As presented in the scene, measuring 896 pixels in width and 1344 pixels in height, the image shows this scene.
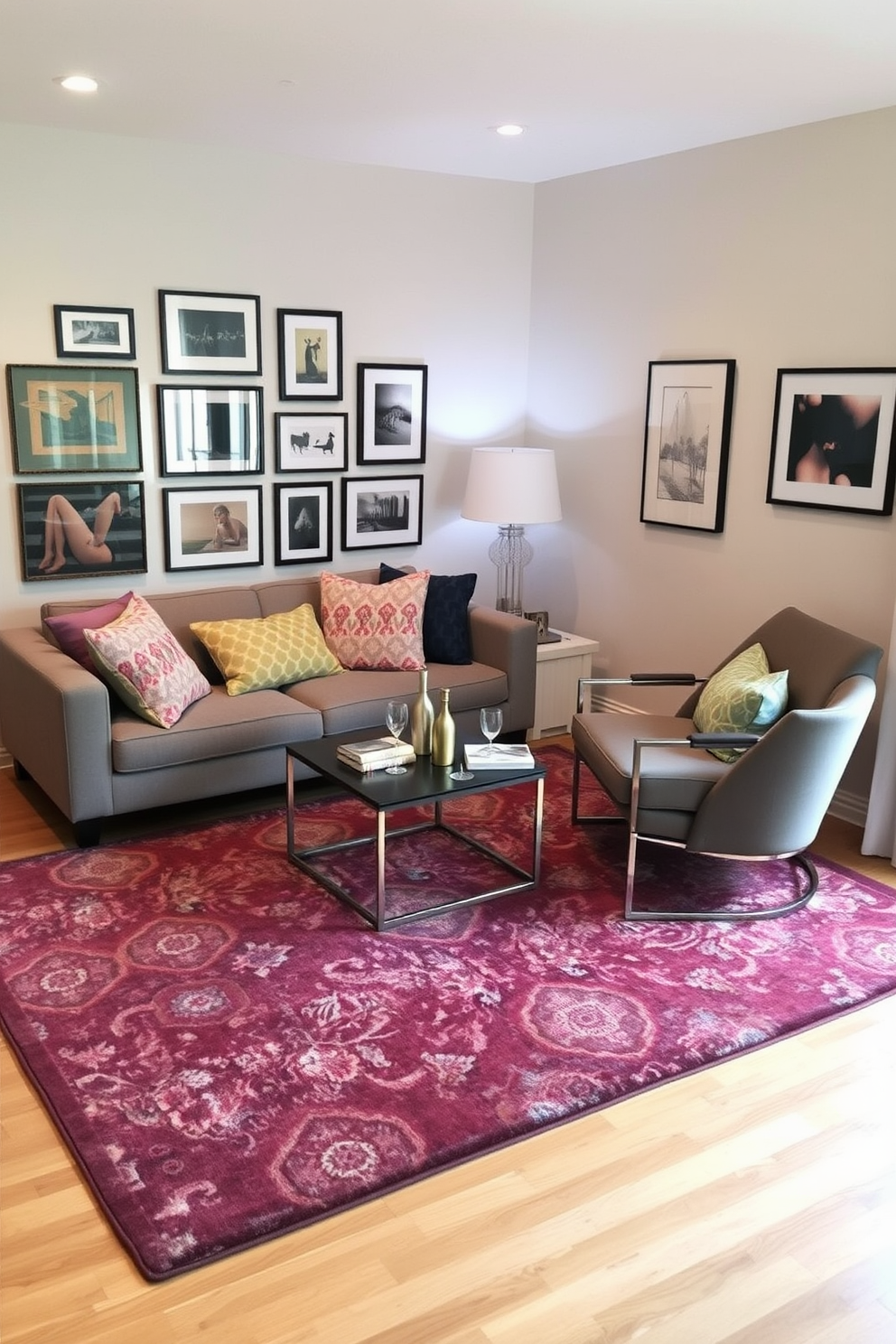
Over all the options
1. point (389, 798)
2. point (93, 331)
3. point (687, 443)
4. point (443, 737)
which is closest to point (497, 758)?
point (443, 737)

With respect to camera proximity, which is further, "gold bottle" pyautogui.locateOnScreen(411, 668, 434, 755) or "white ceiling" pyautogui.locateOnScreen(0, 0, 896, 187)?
"gold bottle" pyautogui.locateOnScreen(411, 668, 434, 755)

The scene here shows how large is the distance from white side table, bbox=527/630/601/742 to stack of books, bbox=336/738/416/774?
65.4 inches

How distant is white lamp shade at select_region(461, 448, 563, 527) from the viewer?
17.8 feet

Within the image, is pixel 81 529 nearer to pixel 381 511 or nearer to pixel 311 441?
pixel 311 441

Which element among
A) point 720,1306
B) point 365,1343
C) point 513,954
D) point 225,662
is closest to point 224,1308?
point 365,1343

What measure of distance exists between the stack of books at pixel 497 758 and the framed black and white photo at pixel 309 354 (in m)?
2.27

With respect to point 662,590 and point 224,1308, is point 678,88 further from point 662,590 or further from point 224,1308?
point 224,1308

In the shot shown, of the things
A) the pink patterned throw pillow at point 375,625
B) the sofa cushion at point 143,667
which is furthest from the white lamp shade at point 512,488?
the sofa cushion at point 143,667

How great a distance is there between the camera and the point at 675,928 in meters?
3.70

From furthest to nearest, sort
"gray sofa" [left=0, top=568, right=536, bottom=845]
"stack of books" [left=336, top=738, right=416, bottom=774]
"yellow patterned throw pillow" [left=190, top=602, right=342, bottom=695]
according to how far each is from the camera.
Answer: "yellow patterned throw pillow" [left=190, top=602, right=342, bottom=695]
"gray sofa" [left=0, top=568, right=536, bottom=845]
"stack of books" [left=336, top=738, right=416, bottom=774]

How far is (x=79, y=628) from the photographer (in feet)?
14.4

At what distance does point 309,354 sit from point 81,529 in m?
1.35

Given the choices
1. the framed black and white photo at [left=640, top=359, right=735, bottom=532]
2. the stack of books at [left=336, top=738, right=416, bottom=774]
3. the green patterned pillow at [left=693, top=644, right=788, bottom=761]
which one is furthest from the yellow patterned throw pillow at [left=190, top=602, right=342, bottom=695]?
the framed black and white photo at [left=640, top=359, right=735, bottom=532]

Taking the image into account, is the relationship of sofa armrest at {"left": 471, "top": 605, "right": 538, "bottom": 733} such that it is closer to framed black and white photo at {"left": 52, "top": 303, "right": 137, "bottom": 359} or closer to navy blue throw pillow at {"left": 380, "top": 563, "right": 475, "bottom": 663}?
navy blue throw pillow at {"left": 380, "top": 563, "right": 475, "bottom": 663}
